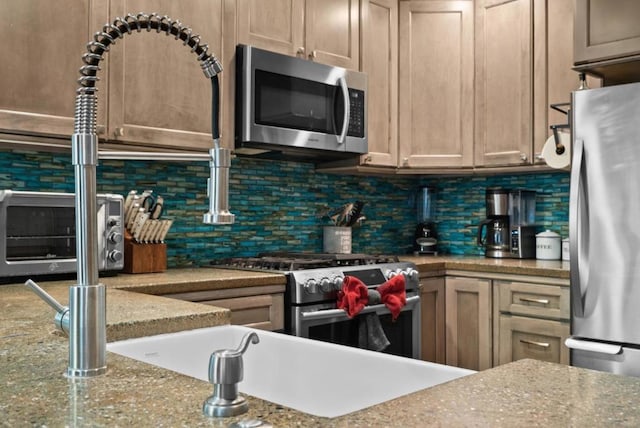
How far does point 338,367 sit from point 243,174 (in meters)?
2.19

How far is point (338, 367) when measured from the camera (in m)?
1.31

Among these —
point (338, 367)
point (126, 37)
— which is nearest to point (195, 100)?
point (126, 37)

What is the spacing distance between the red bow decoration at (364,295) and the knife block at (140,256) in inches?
31.0

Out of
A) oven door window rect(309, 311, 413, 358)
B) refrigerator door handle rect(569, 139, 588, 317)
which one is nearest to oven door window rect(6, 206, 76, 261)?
oven door window rect(309, 311, 413, 358)

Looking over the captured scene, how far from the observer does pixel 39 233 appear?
234 centimetres

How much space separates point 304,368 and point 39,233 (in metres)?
1.38

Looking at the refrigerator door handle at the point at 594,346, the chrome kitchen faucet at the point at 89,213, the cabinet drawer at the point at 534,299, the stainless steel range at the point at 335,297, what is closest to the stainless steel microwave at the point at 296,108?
the stainless steel range at the point at 335,297

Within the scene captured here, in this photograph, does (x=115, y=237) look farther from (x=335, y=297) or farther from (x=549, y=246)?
(x=549, y=246)

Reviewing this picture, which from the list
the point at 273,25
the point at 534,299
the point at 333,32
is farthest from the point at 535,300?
the point at 273,25

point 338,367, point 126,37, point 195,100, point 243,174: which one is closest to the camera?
point 338,367

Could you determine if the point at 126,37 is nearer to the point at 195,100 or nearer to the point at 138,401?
the point at 195,100

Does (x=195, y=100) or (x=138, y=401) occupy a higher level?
(x=195, y=100)

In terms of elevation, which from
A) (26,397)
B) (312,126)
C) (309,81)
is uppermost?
(309,81)

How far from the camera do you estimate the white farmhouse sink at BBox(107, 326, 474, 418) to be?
1184mm
